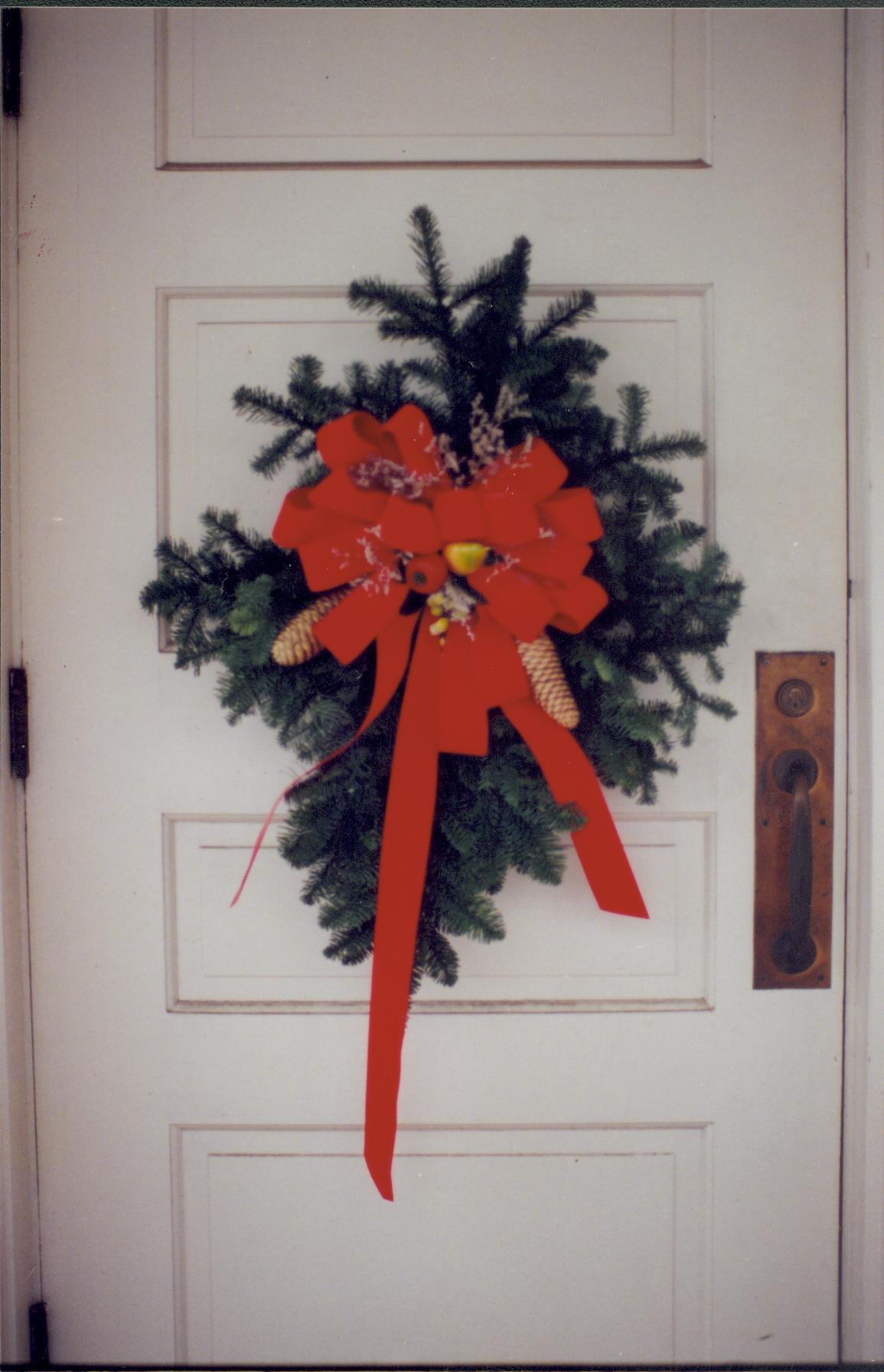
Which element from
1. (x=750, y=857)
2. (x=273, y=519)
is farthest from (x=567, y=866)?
(x=273, y=519)

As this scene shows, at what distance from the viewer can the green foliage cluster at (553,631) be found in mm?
849

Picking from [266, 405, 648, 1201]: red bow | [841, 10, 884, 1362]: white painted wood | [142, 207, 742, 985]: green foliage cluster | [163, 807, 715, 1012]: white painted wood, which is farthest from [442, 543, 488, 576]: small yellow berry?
[841, 10, 884, 1362]: white painted wood

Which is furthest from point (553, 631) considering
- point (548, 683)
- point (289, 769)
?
A: point (289, 769)

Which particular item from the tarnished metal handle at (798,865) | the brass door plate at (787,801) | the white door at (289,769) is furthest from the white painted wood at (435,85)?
the tarnished metal handle at (798,865)

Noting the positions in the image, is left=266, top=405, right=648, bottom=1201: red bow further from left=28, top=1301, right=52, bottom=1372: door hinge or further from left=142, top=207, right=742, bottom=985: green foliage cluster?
left=28, top=1301, right=52, bottom=1372: door hinge

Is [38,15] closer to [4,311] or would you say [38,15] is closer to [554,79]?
[4,311]

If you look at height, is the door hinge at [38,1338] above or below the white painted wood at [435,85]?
below

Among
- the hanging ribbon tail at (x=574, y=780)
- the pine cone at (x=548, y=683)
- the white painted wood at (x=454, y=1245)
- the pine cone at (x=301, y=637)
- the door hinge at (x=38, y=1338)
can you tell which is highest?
the pine cone at (x=301, y=637)

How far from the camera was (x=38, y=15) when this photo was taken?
0.97 meters

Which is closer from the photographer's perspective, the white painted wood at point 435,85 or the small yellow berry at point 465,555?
the small yellow berry at point 465,555

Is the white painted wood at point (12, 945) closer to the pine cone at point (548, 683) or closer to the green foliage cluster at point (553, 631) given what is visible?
the green foliage cluster at point (553, 631)

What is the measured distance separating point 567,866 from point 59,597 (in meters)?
0.76

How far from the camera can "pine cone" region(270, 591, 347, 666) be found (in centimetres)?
81

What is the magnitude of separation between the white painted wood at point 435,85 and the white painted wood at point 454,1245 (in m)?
1.28
